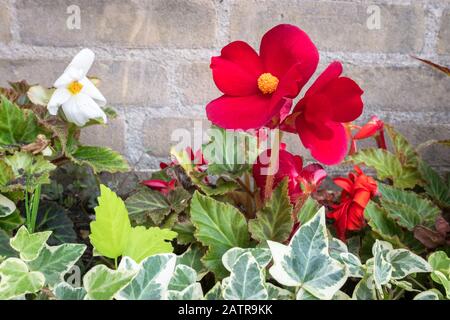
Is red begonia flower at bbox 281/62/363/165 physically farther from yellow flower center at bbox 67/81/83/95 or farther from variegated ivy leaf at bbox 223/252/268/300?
yellow flower center at bbox 67/81/83/95

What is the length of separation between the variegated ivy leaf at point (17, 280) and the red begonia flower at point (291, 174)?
278 millimetres

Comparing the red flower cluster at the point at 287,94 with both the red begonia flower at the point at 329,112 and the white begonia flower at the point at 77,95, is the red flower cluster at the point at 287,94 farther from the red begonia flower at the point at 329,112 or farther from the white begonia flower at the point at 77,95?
the white begonia flower at the point at 77,95

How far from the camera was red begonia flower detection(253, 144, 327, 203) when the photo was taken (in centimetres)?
63

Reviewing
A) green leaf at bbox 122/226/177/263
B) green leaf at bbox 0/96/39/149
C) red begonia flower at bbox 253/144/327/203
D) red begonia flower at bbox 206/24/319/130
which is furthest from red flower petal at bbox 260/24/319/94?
green leaf at bbox 0/96/39/149

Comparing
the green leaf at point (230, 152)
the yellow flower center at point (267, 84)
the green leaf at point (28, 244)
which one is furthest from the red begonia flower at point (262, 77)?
the green leaf at point (28, 244)

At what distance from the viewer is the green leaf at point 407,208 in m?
0.67

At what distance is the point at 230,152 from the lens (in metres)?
0.68

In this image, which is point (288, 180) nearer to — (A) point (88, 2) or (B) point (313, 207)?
(B) point (313, 207)

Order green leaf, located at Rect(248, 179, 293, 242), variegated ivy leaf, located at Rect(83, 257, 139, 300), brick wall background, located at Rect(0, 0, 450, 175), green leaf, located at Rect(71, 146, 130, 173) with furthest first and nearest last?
1. brick wall background, located at Rect(0, 0, 450, 175)
2. green leaf, located at Rect(71, 146, 130, 173)
3. green leaf, located at Rect(248, 179, 293, 242)
4. variegated ivy leaf, located at Rect(83, 257, 139, 300)

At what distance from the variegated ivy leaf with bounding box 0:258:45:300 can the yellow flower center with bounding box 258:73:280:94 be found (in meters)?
0.30

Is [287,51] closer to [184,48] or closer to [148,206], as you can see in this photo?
[148,206]

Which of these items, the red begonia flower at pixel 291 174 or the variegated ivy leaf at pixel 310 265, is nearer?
the variegated ivy leaf at pixel 310 265

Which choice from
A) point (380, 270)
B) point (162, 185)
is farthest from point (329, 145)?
point (162, 185)
